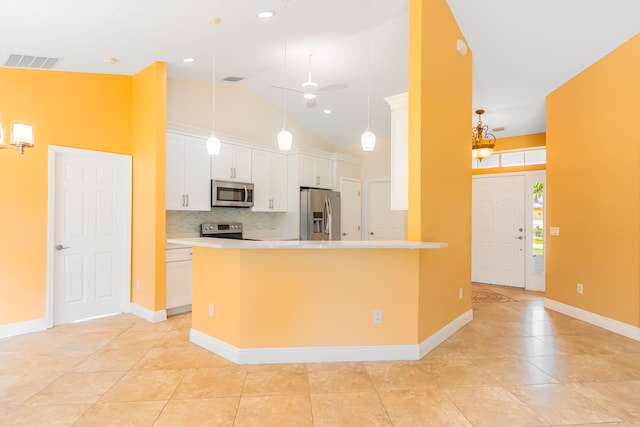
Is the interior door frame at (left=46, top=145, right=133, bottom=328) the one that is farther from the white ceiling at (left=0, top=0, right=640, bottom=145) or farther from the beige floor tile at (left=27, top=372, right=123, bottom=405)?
the beige floor tile at (left=27, top=372, right=123, bottom=405)

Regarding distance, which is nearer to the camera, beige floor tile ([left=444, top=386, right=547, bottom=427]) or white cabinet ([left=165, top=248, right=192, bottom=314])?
beige floor tile ([left=444, top=386, right=547, bottom=427])

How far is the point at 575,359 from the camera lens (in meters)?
3.13

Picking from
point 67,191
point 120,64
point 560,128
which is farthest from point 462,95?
point 67,191

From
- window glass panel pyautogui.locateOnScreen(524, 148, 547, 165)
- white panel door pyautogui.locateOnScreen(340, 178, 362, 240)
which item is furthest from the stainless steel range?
window glass panel pyautogui.locateOnScreen(524, 148, 547, 165)

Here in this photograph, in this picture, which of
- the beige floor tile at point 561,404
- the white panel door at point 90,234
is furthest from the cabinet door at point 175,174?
the beige floor tile at point 561,404

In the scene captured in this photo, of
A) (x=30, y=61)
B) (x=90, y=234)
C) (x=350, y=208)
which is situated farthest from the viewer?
(x=350, y=208)

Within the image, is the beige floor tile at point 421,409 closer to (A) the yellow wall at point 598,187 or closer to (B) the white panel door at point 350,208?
(A) the yellow wall at point 598,187

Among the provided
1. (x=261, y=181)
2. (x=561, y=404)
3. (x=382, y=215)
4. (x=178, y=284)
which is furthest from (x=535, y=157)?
(x=178, y=284)

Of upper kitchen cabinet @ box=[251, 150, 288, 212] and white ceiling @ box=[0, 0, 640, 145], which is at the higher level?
white ceiling @ box=[0, 0, 640, 145]

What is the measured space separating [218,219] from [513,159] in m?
5.36

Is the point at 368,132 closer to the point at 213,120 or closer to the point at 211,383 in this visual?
the point at 211,383

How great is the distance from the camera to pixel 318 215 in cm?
617

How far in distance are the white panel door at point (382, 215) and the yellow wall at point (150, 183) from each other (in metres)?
4.26

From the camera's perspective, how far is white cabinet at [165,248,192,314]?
4.36 metres
